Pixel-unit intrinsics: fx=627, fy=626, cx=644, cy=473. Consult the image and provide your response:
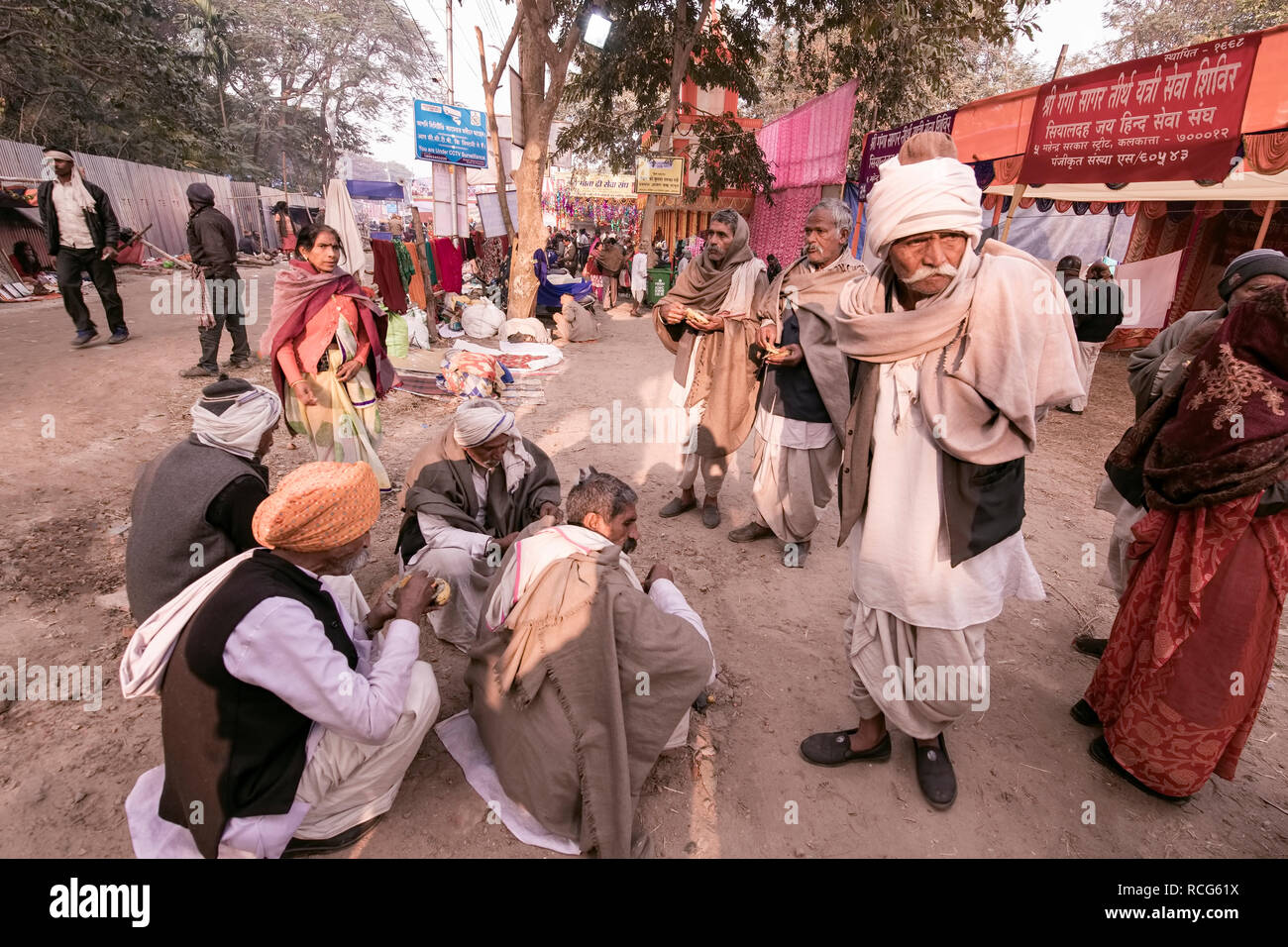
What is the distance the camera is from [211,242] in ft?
21.4

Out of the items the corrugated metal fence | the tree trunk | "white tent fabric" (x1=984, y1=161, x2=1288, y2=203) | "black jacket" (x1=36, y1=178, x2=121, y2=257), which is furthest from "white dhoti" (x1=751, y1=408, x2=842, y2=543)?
the corrugated metal fence

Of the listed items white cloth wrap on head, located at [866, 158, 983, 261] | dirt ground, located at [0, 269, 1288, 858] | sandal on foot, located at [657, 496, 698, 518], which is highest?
white cloth wrap on head, located at [866, 158, 983, 261]

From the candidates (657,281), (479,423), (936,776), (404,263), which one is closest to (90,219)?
(404,263)

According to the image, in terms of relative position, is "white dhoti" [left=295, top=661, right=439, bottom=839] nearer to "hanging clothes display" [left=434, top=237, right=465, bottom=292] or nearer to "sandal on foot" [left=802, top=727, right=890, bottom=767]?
"sandal on foot" [left=802, top=727, right=890, bottom=767]

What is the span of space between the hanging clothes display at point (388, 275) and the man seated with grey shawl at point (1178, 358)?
9.18 meters

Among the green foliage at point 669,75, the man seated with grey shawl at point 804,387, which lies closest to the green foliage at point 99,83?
the green foliage at point 669,75

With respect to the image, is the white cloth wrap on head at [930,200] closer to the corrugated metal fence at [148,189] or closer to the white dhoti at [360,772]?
the white dhoti at [360,772]

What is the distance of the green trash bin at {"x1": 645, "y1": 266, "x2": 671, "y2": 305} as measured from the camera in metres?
14.6

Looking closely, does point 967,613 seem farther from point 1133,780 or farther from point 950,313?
point 1133,780

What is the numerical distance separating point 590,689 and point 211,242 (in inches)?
276

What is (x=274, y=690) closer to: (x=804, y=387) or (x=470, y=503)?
(x=470, y=503)

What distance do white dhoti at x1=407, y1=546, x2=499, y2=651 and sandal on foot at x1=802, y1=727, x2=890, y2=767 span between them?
5.00 ft

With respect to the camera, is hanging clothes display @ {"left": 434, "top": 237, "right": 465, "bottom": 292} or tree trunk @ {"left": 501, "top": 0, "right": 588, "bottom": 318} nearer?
tree trunk @ {"left": 501, "top": 0, "right": 588, "bottom": 318}
